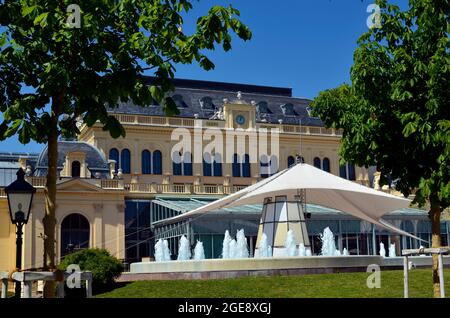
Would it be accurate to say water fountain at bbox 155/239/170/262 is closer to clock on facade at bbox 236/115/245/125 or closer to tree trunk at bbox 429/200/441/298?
clock on facade at bbox 236/115/245/125

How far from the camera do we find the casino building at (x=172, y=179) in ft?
161

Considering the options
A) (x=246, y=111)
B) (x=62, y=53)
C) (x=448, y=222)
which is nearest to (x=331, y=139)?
(x=246, y=111)

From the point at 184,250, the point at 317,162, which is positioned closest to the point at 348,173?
the point at 317,162

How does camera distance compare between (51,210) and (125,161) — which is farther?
(125,161)

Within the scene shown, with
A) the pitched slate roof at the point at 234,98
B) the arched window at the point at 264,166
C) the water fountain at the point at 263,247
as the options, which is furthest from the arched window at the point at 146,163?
the water fountain at the point at 263,247

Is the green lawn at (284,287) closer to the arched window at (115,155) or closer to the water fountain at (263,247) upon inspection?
the water fountain at (263,247)

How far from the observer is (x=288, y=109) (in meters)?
66.4

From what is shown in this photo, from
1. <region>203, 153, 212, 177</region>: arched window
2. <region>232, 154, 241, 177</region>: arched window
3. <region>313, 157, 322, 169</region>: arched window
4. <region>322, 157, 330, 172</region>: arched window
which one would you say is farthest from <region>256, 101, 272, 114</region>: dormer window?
<region>203, 153, 212, 177</region>: arched window

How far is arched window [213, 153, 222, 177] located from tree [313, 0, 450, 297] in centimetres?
4657

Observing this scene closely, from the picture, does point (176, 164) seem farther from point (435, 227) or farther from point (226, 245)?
point (435, 227)

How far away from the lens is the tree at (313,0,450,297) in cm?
1223

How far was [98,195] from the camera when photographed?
51.3 metres

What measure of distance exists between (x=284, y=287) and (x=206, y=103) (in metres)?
44.7

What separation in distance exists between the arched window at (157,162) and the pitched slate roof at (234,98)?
341 cm
